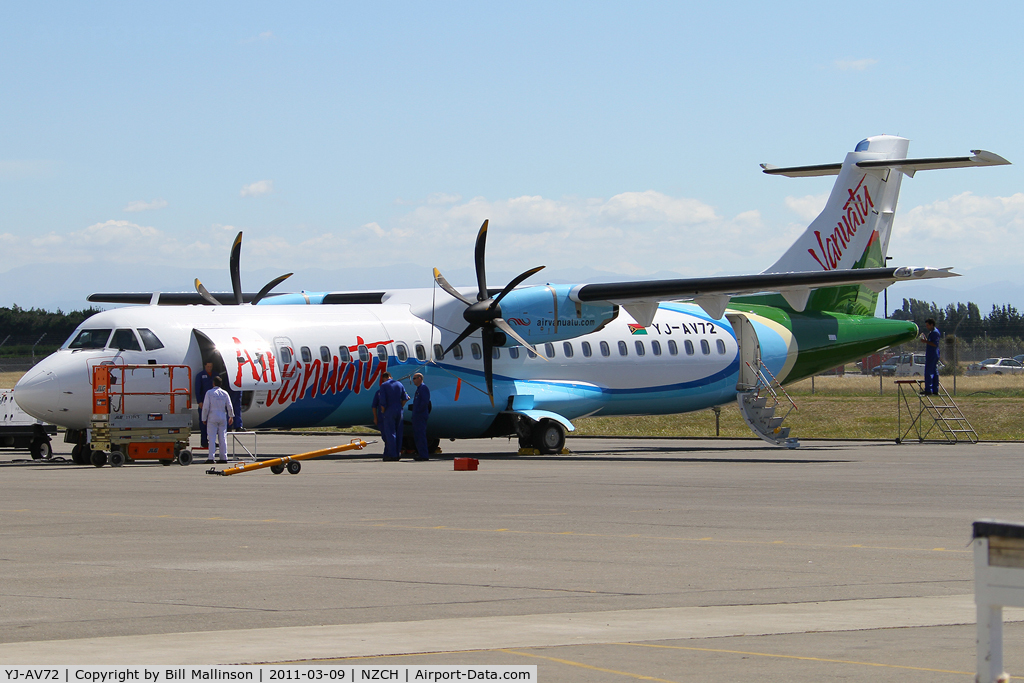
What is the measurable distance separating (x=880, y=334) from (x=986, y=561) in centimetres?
2853

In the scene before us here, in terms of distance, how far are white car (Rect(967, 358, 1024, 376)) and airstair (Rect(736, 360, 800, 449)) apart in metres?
56.6

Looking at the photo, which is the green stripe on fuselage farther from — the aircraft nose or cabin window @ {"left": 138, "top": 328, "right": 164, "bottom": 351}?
the aircraft nose

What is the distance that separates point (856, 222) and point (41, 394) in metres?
20.0

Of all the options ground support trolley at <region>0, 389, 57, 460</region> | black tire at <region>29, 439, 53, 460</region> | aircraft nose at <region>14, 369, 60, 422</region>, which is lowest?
black tire at <region>29, 439, 53, 460</region>

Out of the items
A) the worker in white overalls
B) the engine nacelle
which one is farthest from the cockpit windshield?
the engine nacelle

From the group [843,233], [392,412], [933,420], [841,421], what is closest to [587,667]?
[392,412]

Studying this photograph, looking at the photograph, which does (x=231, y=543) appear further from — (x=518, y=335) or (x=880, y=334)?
(x=880, y=334)

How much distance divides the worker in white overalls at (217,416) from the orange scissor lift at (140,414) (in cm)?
60

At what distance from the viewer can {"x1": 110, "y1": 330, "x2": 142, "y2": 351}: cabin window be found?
23156 millimetres

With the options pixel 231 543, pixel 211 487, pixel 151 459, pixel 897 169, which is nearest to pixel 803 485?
pixel 211 487

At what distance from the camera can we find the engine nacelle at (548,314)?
87.2 feet

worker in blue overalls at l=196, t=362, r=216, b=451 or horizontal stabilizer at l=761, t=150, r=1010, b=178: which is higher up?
horizontal stabilizer at l=761, t=150, r=1010, b=178

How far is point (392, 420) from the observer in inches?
952

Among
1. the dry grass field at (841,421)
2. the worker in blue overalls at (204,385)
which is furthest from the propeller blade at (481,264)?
the dry grass field at (841,421)
